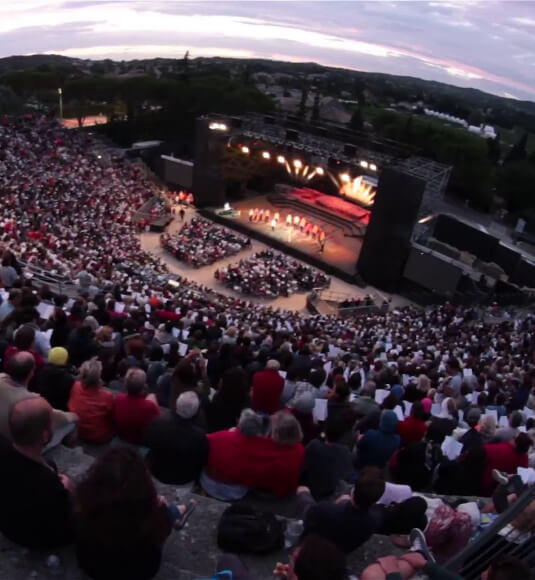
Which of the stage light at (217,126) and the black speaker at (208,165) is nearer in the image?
the stage light at (217,126)

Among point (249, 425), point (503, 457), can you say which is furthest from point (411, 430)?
point (249, 425)

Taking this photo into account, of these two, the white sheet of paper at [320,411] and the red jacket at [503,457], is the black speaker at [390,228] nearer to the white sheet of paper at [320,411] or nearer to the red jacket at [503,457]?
the white sheet of paper at [320,411]

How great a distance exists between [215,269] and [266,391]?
19.5 m

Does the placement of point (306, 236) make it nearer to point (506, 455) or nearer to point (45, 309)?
point (45, 309)

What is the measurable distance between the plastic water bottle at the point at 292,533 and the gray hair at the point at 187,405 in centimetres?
102

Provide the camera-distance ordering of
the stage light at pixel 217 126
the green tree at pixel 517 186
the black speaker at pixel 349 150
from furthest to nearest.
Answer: the green tree at pixel 517 186 < the stage light at pixel 217 126 < the black speaker at pixel 349 150

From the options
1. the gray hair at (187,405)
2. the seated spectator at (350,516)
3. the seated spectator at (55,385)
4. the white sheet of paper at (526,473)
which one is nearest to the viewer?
the seated spectator at (350,516)

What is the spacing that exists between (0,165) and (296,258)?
14.9 meters

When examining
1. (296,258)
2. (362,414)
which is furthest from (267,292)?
(362,414)

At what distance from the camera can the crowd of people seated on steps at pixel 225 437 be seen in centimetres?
262

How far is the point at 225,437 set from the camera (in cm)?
389

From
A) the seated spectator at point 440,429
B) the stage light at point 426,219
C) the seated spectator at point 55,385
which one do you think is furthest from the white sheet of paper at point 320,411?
the stage light at point 426,219

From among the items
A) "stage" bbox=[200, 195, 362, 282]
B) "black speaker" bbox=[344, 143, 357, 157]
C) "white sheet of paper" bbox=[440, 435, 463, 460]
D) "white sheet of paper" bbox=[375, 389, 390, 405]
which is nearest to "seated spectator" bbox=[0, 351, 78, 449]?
"white sheet of paper" bbox=[440, 435, 463, 460]

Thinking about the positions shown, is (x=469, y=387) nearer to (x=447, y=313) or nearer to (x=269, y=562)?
(x=269, y=562)
